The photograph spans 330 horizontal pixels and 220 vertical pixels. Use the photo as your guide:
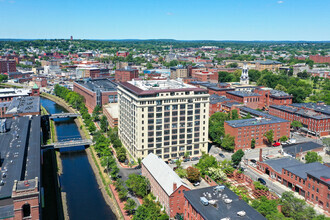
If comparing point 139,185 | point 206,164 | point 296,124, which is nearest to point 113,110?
point 206,164

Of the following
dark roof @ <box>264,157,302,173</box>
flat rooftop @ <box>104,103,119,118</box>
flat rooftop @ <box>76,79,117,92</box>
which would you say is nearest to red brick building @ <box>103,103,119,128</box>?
flat rooftop @ <box>104,103,119,118</box>

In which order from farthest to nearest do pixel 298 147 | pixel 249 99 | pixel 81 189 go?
pixel 249 99 → pixel 298 147 → pixel 81 189

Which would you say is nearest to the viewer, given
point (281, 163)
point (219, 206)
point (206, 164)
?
point (219, 206)

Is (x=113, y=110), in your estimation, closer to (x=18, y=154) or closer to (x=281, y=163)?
(x=18, y=154)

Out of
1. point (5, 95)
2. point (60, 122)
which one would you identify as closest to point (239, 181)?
point (60, 122)

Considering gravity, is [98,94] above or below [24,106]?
above

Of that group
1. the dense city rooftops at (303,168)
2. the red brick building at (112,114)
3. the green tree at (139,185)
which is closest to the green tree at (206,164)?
the green tree at (139,185)

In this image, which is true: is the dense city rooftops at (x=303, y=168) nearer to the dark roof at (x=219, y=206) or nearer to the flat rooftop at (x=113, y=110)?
the dark roof at (x=219, y=206)
